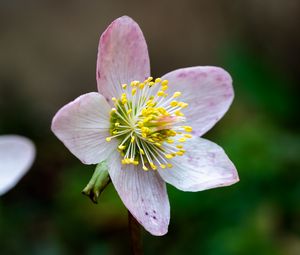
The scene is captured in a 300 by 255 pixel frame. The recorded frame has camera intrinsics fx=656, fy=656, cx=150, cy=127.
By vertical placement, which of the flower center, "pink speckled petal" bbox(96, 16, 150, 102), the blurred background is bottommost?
the blurred background

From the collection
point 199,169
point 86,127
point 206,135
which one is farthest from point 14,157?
point 206,135

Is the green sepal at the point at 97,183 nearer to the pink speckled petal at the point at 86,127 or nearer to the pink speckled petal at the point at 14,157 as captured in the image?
the pink speckled petal at the point at 86,127

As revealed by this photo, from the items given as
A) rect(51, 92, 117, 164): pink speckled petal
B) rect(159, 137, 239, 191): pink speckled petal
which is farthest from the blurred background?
rect(51, 92, 117, 164): pink speckled petal

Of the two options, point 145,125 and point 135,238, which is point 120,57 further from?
point 135,238

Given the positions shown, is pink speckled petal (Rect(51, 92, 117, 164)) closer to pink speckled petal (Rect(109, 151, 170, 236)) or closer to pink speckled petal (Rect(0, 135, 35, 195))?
pink speckled petal (Rect(109, 151, 170, 236))

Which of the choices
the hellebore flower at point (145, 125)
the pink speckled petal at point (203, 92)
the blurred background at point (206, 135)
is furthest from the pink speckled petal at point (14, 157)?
the blurred background at point (206, 135)

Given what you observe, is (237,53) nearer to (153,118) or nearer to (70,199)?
(70,199)

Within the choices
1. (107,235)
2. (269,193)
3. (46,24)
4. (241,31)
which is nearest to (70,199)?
(107,235)
